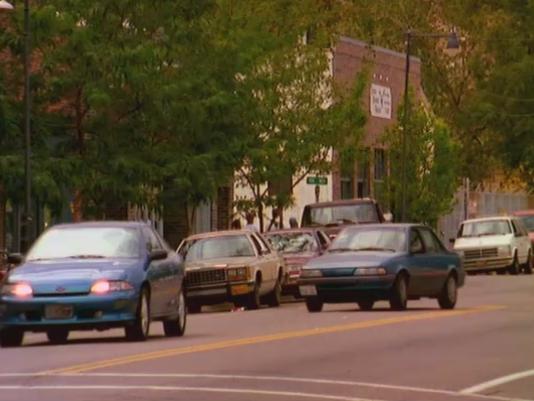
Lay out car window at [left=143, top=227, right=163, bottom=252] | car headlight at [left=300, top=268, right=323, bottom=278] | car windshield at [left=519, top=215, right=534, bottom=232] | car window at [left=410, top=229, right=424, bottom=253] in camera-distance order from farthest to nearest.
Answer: car windshield at [left=519, top=215, right=534, bottom=232] → car window at [left=410, top=229, right=424, bottom=253] → car headlight at [left=300, top=268, right=323, bottom=278] → car window at [left=143, top=227, right=163, bottom=252]

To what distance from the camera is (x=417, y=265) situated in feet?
111

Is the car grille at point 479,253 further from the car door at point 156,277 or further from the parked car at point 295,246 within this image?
the car door at point 156,277

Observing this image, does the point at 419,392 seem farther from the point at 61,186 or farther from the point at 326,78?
the point at 326,78

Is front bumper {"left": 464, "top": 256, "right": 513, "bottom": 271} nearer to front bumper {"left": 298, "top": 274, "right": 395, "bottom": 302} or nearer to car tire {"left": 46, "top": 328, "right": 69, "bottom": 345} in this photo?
front bumper {"left": 298, "top": 274, "right": 395, "bottom": 302}

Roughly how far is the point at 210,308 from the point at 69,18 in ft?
21.9

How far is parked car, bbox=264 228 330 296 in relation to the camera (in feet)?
138

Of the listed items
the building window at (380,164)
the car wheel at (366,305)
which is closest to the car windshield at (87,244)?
the car wheel at (366,305)

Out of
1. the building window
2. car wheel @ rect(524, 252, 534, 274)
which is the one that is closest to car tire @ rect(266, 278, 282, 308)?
car wheel @ rect(524, 252, 534, 274)

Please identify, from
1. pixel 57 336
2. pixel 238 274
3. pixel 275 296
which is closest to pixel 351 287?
pixel 238 274

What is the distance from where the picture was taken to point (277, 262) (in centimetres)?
4003

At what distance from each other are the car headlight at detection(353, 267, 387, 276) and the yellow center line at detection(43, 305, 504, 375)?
1.16 m

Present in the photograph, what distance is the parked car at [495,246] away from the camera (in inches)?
2403

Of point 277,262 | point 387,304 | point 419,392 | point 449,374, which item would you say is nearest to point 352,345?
point 449,374

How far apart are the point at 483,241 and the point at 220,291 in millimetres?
24620
